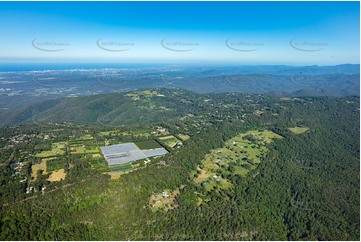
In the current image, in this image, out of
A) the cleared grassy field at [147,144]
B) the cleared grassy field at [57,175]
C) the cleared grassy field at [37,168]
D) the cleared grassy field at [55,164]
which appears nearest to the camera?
the cleared grassy field at [57,175]

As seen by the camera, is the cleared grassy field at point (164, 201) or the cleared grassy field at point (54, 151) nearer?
the cleared grassy field at point (164, 201)

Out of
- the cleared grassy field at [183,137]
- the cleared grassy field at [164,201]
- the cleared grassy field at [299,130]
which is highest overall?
the cleared grassy field at [183,137]

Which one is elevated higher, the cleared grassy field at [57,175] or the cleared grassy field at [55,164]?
the cleared grassy field at [55,164]

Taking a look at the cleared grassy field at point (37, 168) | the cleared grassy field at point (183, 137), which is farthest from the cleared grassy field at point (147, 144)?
the cleared grassy field at point (37, 168)

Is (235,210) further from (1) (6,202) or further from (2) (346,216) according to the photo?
(1) (6,202)

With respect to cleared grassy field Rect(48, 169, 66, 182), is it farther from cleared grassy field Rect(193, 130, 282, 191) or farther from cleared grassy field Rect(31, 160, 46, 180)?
cleared grassy field Rect(193, 130, 282, 191)

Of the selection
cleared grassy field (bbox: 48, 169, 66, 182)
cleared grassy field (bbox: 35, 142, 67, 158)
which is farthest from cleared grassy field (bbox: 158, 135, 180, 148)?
cleared grassy field (bbox: 48, 169, 66, 182)

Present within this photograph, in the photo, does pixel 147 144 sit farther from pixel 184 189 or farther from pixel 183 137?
pixel 184 189

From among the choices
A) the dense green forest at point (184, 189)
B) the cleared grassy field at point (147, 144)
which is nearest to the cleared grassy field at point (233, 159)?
the dense green forest at point (184, 189)

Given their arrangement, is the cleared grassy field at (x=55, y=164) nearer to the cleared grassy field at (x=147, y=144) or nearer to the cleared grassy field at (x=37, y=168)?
the cleared grassy field at (x=37, y=168)

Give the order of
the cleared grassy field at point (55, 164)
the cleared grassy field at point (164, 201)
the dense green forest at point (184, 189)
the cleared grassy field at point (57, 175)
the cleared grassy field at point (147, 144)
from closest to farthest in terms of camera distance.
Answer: the dense green forest at point (184, 189) → the cleared grassy field at point (164, 201) → the cleared grassy field at point (57, 175) → the cleared grassy field at point (55, 164) → the cleared grassy field at point (147, 144)
